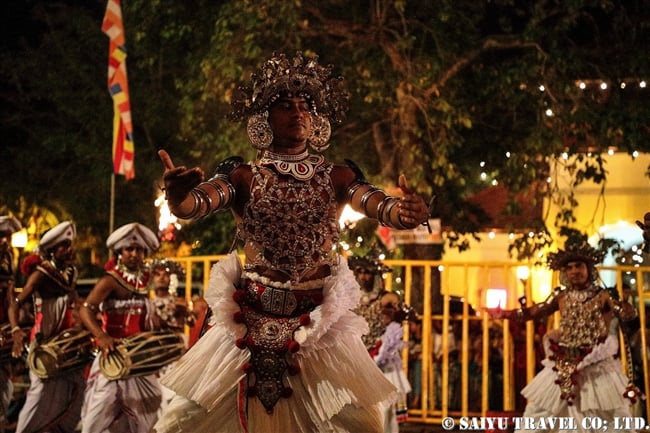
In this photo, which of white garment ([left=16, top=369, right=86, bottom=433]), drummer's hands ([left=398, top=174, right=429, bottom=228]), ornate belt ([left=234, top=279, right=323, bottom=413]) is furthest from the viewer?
white garment ([left=16, top=369, right=86, bottom=433])

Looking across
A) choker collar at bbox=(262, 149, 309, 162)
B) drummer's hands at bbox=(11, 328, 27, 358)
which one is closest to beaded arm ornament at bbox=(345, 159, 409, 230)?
choker collar at bbox=(262, 149, 309, 162)

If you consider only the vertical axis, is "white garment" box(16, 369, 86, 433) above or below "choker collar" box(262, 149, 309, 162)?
below

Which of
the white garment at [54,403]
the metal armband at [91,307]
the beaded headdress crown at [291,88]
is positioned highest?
the beaded headdress crown at [291,88]

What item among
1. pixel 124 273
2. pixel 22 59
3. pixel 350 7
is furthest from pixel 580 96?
pixel 22 59

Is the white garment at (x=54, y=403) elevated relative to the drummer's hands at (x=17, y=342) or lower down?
lower down

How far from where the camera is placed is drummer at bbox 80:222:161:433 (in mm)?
9141

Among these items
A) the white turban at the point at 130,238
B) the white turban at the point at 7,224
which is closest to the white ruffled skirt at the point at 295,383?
the white turban at the point at 130,238

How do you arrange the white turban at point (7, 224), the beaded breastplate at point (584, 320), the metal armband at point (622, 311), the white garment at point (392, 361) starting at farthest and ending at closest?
the white garment at point (392, 361)
the metal armband at point (622, 311)
the beaded breastplate at point (584, 320)
the white turban at point (7, 224)

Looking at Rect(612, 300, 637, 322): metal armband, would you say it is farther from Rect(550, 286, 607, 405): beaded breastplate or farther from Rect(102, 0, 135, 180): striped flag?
Rect(102, 0, 135, 180): striped flag

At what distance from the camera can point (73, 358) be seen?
31.9 ft

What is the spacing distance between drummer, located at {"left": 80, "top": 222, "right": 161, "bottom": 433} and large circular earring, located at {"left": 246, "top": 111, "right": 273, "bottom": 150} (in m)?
3.93

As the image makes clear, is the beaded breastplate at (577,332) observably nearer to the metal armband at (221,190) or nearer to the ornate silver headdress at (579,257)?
the ornate silver headdress at (579,257)

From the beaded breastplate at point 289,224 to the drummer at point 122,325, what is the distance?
156 inches

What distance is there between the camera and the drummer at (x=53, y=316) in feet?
31.6
